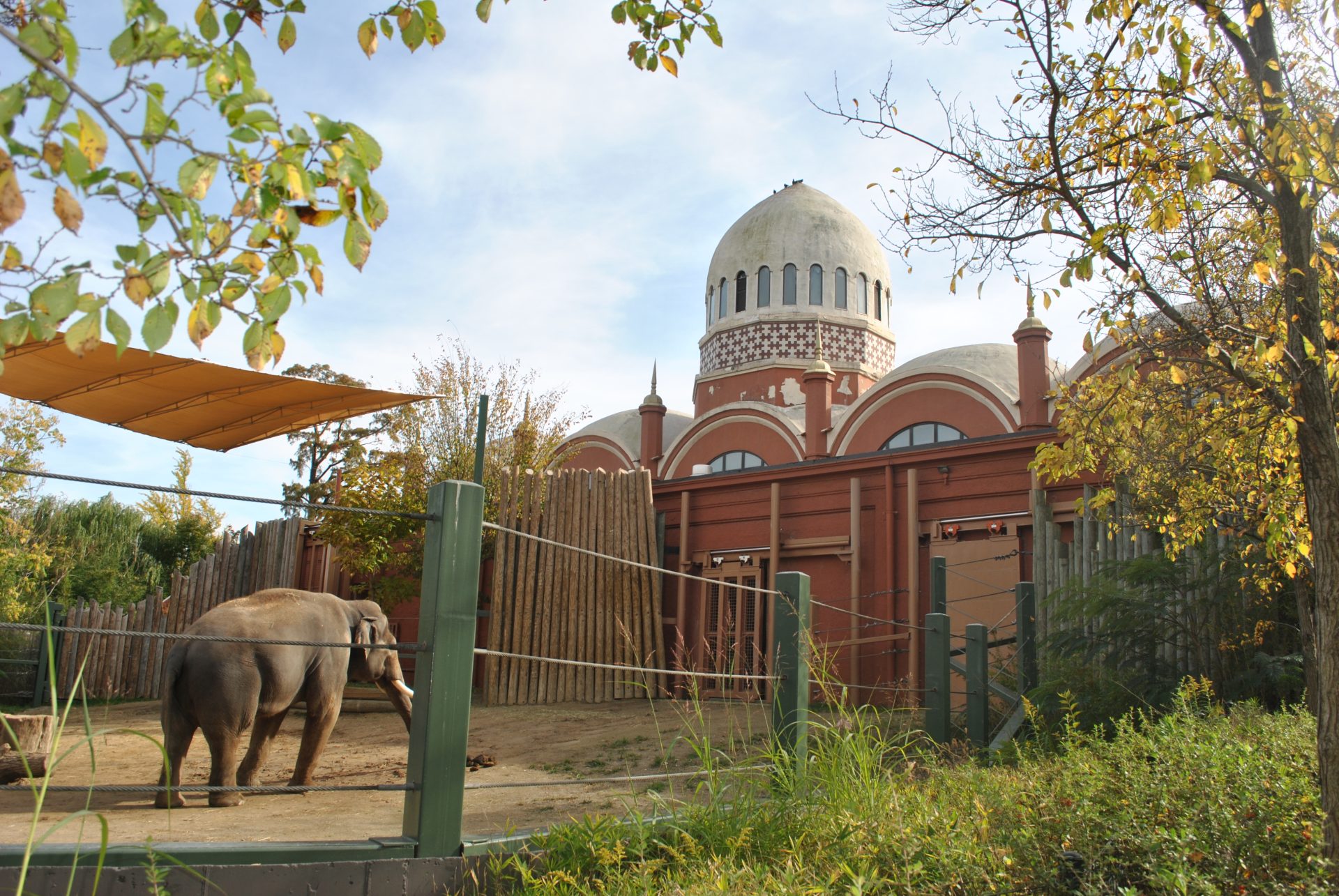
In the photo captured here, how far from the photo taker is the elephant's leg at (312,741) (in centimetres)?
594

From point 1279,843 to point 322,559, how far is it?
14314mm

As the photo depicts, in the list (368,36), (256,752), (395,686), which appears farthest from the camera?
(395,686)

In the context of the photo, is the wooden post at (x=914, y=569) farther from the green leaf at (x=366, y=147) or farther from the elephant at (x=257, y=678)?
the green leaf at (x=366, y=147)

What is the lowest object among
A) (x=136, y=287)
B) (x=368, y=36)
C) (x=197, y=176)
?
(x=136, y=287)

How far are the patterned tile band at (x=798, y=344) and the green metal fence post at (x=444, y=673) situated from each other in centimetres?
1829

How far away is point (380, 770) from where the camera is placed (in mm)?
7082

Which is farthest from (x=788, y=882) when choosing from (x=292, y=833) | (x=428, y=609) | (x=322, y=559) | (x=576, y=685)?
(x=322, y=559)

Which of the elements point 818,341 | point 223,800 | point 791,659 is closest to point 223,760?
point 223,800

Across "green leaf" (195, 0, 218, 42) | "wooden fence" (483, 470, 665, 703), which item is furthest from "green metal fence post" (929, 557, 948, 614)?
"green leaf" (195, 0, 218, 42)

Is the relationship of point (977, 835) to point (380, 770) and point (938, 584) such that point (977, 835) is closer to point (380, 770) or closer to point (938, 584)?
point (380, 770)

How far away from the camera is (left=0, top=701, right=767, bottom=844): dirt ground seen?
4199 millimetres

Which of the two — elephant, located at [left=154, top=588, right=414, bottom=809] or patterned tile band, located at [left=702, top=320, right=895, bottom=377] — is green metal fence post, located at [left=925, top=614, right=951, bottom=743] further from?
patterned tile band, located at [left=702, top=320, right=895, bottom=377]

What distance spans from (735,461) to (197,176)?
54.4 feet

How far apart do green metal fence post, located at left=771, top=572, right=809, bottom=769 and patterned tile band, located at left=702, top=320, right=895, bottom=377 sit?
658 inches
